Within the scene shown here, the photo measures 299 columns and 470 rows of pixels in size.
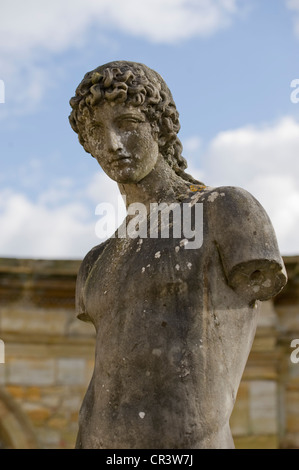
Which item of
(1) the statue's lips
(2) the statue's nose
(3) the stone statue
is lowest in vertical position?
(3) the stone statue

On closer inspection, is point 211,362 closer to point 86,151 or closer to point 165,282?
point 165,282

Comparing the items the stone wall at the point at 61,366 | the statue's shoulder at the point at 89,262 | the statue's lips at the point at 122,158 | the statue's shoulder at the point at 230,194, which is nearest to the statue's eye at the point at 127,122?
the statue's lips at the point at 122,158

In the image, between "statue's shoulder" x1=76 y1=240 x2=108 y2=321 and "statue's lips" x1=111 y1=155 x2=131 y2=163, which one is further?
"statue's shoulder" x1=76 y1=240 x2=108 y2=321

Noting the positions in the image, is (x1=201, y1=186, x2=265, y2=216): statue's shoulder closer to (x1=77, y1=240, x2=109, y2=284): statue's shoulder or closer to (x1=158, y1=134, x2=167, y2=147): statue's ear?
(x1=158, y1=134, x2=167, y2=147): statue's ear

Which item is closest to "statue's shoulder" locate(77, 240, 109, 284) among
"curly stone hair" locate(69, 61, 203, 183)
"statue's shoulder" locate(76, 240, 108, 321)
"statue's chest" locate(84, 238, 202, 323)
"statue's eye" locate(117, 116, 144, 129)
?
"statue's shoulder" locate(76, 240, 108, 321)

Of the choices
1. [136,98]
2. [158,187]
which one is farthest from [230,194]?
[136,98]

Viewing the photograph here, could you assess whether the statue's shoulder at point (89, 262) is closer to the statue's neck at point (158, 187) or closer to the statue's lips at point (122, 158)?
the statue's neck at point (158, 187)

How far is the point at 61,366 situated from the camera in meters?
10.2

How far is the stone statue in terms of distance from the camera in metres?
3.36

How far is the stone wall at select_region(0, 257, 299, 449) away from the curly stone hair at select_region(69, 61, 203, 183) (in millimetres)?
5925

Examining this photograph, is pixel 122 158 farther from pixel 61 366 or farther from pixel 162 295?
pixel 61 366

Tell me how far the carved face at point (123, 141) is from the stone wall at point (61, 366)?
6.04 metres

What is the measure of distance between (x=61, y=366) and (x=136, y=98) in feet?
22.2

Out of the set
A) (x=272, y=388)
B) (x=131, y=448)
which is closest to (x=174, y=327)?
(x=131, y=448)
